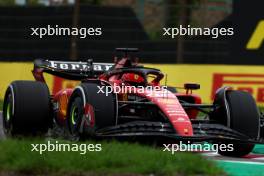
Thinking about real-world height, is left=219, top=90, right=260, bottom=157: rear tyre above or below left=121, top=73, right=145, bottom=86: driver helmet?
below

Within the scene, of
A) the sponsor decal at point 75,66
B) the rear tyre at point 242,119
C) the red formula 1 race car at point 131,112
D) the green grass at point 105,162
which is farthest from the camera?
the sponsor decal at point 75,66

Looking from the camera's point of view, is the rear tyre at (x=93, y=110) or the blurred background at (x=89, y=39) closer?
the rear tyre at (x=93, y=110)

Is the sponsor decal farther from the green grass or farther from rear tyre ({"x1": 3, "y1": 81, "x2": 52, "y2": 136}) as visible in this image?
the green grass

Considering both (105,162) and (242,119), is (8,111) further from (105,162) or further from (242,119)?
(105,162)

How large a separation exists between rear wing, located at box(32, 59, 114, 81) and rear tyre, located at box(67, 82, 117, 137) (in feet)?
6.87

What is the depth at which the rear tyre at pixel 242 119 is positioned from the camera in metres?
9.51

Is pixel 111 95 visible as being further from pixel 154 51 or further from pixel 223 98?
pixel 154 51

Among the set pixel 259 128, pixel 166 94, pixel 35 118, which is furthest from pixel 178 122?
pixel 35 118

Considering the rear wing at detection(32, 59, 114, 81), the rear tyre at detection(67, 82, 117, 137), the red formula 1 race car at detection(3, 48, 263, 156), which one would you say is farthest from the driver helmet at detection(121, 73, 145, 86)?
the rear wing at detection(32, 59, 114, 81)

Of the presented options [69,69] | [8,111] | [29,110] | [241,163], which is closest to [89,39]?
[69,69]

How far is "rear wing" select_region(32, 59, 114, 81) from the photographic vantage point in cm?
1149

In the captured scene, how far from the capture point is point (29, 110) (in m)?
9.59

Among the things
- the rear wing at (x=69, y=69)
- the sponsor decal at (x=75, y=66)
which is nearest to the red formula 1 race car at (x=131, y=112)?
the rear wing at (x=69, y=69)

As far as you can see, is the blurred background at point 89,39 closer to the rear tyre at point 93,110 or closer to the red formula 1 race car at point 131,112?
the red formula 1 race car at point 131,112
